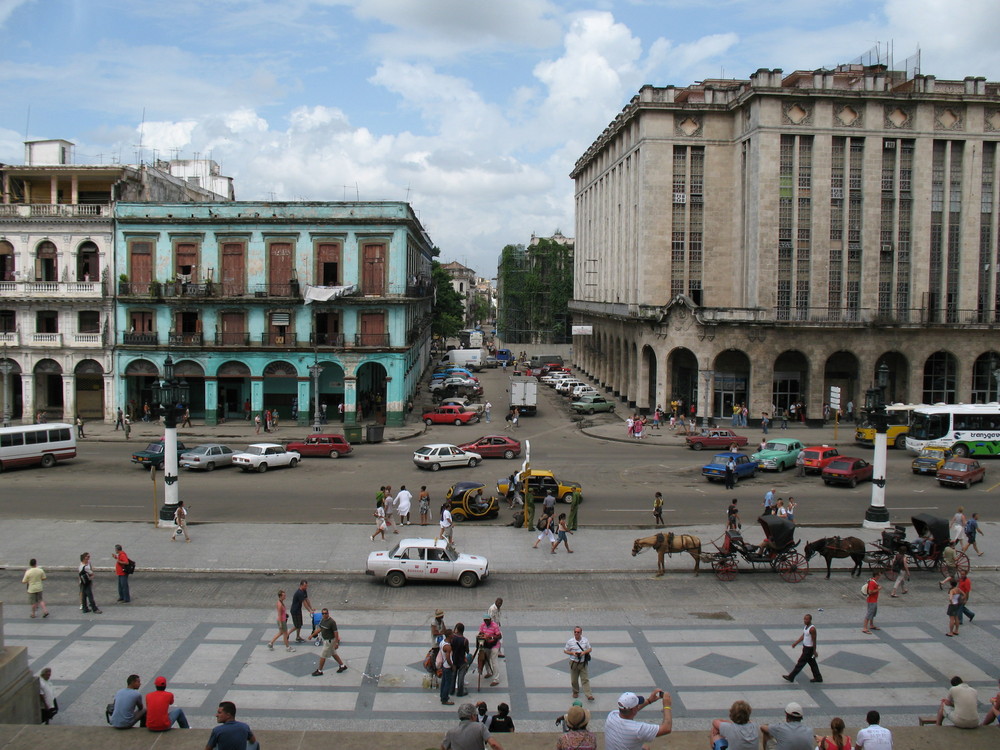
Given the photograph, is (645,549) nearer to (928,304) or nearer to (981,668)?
(981,668)

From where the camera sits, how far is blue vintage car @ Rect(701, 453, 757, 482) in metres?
36.3

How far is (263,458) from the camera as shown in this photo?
38969mm

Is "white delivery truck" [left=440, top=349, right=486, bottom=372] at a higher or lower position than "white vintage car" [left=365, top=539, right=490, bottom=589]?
higher

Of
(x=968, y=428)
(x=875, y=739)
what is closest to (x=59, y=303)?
(x=968, y=428)

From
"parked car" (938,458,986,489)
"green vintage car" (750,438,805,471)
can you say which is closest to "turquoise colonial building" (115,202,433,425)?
"green vintage car" (750,438,805,471)

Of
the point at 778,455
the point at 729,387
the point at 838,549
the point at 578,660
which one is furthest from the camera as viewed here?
the point at 729,387

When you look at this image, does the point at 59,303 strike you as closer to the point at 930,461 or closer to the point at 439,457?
the point at 439,457

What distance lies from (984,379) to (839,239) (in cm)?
1295

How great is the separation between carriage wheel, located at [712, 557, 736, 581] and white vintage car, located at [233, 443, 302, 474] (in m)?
22.4

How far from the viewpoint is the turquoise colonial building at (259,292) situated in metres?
51.0

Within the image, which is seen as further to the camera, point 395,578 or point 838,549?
point 838,549

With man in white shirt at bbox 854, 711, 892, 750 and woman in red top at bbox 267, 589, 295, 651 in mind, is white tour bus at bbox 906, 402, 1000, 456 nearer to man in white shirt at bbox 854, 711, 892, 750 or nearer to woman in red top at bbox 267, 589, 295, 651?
man in white shirt at bbox 854, 711, 892, 750

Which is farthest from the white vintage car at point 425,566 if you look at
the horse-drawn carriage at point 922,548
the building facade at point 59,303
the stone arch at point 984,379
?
the stone arch at point 984,379

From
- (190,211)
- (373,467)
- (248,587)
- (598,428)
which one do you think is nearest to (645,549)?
(248,587)
